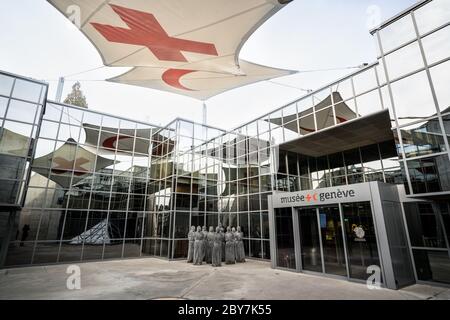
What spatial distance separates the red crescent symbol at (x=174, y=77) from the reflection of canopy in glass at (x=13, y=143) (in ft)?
26.4

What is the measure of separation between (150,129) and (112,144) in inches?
117

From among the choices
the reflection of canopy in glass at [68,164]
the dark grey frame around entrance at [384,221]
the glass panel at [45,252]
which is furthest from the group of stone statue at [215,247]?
the reflection of canopy in glass at [68,164]

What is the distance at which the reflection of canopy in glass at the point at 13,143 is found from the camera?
11.8 meters

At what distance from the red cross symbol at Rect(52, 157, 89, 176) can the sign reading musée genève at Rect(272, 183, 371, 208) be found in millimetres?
11408

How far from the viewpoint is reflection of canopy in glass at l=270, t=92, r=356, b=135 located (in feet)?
37.6

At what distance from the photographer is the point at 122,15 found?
6.73 metres

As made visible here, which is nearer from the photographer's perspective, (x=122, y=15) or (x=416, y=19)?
(x=122, y=15)

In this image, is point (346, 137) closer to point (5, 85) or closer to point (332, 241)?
point (332, 241)

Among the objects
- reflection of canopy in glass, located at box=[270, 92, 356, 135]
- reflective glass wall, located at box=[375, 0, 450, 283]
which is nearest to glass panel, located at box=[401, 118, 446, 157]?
Result: reflective glass wall, located at box=[375, 0, 450, 283]

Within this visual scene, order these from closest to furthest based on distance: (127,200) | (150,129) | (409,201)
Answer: (409,201), (127,200), (150,129)

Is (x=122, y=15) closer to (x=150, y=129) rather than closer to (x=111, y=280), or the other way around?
(x=111, y=280)

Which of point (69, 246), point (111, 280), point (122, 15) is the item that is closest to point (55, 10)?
point (122, 15)

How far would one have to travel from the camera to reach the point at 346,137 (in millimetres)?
12742

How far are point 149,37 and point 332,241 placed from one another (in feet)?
32.3
